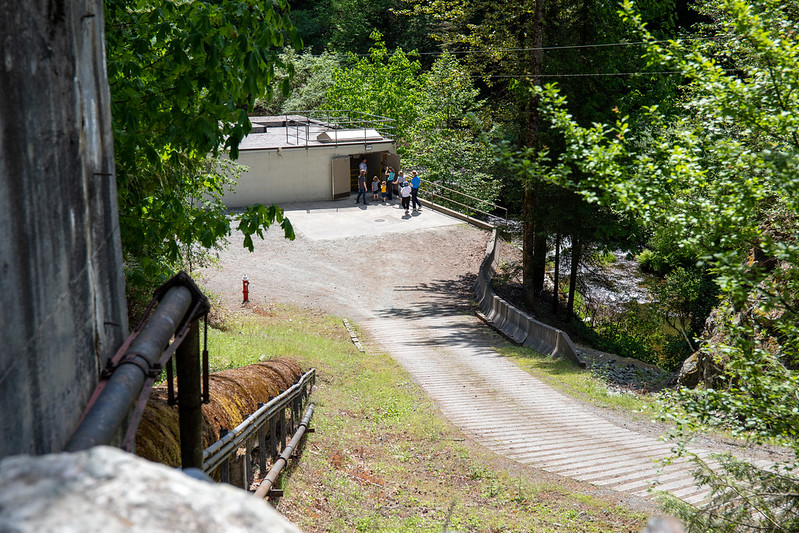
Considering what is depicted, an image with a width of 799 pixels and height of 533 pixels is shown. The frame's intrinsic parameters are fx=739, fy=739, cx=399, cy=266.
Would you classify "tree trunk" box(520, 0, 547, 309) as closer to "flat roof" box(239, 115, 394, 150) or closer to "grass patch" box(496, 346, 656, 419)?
"grass patch" box(496, 346, 656, 419)

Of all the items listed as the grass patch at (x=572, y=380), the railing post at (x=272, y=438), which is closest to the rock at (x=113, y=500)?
the railing post at (x=272, y=438)

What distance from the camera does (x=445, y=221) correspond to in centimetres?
3494

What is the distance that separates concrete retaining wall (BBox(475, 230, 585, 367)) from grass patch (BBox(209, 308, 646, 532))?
565 cm

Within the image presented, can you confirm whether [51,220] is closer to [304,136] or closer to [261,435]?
[261,435]

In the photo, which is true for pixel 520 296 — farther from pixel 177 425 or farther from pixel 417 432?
pixel 177 425

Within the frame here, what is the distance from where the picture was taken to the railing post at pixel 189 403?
6.18 m

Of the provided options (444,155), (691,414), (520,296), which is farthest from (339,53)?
(691,414)

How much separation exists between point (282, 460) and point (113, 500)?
8015mm

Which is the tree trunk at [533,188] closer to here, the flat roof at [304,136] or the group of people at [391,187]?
the group of people at [391,187]

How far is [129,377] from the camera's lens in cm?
413

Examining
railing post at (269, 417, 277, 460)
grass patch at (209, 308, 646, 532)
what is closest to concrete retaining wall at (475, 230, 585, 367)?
grass patch at (209, 308, 646, 532)

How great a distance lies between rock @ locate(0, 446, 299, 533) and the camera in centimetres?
173

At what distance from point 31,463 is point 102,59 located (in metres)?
3.11

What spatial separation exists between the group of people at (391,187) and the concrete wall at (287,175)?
69.1 inches
